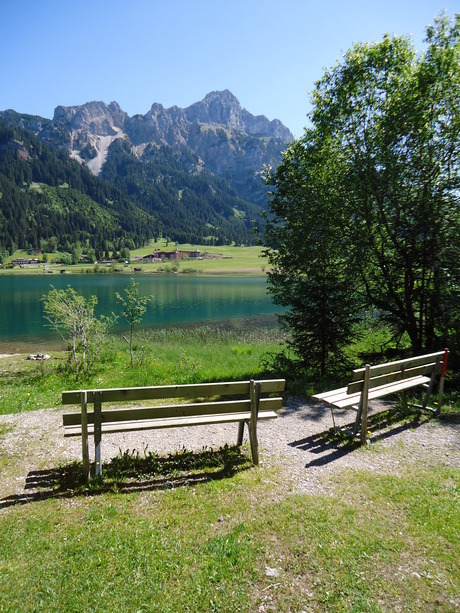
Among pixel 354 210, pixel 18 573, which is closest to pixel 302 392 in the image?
pixel 354 210

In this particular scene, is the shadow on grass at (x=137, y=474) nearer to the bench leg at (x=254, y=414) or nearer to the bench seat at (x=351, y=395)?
the bench leg at (x=254, y=414)

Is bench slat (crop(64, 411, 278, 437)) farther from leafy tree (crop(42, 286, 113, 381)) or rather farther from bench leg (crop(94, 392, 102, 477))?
leafy tree (crop(42, 286, 113, 381))

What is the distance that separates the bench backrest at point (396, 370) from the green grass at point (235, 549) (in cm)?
205

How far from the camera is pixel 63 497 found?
17.6 feet

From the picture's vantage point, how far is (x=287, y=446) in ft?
24.0

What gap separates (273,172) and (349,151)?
367 centimetres

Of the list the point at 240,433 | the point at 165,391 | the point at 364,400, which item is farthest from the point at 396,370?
the point at 165,391

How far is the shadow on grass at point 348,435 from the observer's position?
274 inches

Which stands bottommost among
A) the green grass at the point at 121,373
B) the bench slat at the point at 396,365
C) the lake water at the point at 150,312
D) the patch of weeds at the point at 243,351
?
the lake water at the point at 150,312

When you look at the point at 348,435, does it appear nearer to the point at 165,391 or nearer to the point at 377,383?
the point at 377,383

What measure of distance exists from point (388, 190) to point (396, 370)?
285 inches

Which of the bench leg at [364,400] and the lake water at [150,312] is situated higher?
the bench leg at [364,400]

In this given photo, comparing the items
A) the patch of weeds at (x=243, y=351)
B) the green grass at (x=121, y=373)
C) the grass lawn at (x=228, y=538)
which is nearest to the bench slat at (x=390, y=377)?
the grass lawn at (x=228, y=538)

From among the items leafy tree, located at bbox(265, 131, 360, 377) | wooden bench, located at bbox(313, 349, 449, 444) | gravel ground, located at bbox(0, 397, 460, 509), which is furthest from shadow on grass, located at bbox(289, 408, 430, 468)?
leafy tree, located at bbox(265, 131, 360, 377)
